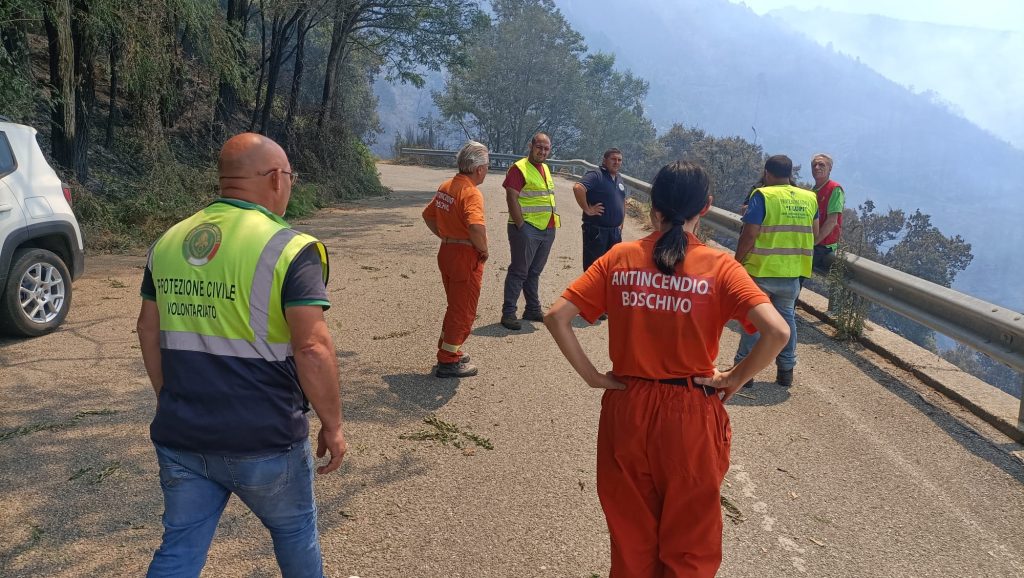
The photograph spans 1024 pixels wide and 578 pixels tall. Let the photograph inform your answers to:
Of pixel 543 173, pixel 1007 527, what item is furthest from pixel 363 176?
pixel 1007 527

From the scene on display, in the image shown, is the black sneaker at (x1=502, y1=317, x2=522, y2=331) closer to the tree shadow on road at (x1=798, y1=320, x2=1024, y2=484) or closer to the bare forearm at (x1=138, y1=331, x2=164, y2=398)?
the tree shadow on road at (x1=798, y1=320, x2=1024, y2=484)

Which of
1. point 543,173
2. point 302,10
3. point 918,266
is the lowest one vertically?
point 918,266

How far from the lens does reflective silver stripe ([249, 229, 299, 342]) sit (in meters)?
2.19

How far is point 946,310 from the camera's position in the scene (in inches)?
242

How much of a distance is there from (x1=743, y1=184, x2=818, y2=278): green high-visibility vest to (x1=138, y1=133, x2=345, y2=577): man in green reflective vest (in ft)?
14.8

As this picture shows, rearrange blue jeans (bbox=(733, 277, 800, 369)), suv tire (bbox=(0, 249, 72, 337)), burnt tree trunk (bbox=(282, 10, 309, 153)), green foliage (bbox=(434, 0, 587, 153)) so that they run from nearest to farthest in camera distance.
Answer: blue jeans (bbox=(733, 277, 800, 369))
suv tire (bbox=(0, 249, 72, 337))
burnt tree trunk (bbox=(282, 10, 309, 153))
green foliage (bbox=(434, 0, 587, 153))

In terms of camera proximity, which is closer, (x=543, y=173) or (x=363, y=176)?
(x=543, y=173)

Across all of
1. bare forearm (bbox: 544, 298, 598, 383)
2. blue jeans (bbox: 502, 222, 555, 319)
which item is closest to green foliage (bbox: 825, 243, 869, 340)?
blue jeans (bbox: 502, 222, 555, 319)

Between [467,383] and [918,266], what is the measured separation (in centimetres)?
4408

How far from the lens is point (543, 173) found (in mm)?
7699

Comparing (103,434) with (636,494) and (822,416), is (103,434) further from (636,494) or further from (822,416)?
(822,416)

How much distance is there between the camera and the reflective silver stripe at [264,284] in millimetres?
2193

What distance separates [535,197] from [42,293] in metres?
4.68

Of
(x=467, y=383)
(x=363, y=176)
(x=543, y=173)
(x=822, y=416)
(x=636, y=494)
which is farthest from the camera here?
(x=363, y=176)
